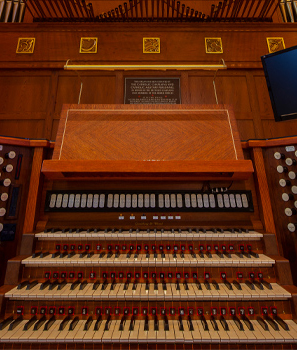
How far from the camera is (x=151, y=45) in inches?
155

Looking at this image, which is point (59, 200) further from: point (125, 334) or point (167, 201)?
point (125, 334)

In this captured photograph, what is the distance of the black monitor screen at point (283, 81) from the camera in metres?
2.69

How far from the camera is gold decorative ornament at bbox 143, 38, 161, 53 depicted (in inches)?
154

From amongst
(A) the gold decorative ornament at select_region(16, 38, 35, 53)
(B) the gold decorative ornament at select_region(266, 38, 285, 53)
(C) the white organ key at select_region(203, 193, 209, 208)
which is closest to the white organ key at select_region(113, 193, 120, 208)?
(C) the white organ key at select_region(203, 193, 209, 208)

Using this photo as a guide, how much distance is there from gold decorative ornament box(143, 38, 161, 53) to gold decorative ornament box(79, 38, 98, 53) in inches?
36.8

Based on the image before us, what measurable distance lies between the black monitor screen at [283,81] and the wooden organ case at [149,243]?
70cm

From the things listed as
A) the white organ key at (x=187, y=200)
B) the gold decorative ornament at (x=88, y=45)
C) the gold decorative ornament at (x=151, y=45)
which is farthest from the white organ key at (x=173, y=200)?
the gold decorative ornament at (x=88, y=45)

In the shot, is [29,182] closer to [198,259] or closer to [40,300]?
[40,300]

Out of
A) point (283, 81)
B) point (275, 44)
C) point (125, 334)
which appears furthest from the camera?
point (275, 44)

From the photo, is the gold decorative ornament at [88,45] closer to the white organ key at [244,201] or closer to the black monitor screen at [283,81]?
the black monitor screen at [283,81]

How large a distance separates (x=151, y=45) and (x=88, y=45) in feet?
3.91

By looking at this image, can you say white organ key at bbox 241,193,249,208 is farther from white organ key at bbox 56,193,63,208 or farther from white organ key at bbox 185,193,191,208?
white organ key at bbox 56,193,63,208

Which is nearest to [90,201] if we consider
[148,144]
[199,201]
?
[148,144]

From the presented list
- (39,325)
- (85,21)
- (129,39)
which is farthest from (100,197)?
(85,21)
